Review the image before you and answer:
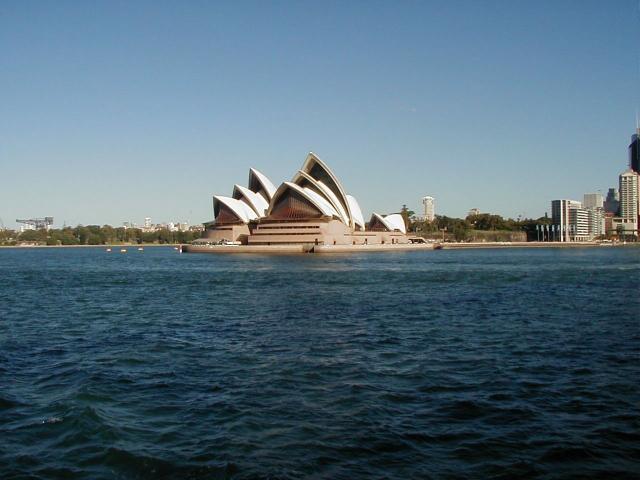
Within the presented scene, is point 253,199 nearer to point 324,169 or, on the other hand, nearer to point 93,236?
point 324,169

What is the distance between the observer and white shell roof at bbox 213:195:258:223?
264ft

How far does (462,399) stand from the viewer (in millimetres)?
7461

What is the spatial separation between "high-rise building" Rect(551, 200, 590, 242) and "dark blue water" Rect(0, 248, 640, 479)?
124031 mm

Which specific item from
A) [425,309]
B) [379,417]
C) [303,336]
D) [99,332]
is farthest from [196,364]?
[425,309]

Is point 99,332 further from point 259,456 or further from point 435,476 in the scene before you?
point 435,476

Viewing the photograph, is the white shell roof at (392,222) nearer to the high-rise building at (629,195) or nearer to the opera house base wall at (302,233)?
the opera house base wall at (302,233)

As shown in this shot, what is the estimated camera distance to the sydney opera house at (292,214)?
74125 mm

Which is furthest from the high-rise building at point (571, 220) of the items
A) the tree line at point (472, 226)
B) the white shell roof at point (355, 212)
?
the white shell roof at point (355, 212)

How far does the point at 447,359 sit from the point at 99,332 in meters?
7.75

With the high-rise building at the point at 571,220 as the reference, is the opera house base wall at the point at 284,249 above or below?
below

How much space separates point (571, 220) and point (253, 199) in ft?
280

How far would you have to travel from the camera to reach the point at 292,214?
247ft

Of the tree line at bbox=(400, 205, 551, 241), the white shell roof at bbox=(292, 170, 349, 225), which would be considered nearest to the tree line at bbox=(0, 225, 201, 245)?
the tree line at bbox=(400, 205, 551, 241)

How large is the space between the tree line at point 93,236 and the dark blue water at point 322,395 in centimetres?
12818
